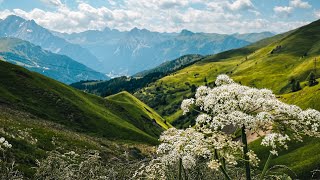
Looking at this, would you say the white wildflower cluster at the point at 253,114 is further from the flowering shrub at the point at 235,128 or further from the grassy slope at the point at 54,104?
the grassy slope at the point at 54,104

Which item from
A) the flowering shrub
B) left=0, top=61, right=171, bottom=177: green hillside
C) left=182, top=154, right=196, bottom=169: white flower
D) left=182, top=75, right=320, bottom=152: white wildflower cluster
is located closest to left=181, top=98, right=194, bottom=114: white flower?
left=182, top=75, right=320, bottom=152: white wildflower cluster

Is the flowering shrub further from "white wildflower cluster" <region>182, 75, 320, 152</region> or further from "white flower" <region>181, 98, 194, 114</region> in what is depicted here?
"white flower" <region>181, 98, 194, 114</region>

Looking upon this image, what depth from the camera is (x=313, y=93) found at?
129 meters

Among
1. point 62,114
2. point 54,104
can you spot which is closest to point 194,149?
point 62,114

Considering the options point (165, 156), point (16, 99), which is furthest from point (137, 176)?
point (16, 99)

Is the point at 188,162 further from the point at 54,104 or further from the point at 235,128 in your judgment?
the point at 54,104

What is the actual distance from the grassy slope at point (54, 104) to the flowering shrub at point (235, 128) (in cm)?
7326

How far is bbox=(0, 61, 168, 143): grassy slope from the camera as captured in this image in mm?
84375

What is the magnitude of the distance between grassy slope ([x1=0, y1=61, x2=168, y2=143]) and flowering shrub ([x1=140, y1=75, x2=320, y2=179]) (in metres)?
73.3

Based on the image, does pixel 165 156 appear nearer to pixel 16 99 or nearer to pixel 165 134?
pixel 165 134

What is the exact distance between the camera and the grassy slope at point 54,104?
84.4 metres

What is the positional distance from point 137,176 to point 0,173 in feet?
13.2

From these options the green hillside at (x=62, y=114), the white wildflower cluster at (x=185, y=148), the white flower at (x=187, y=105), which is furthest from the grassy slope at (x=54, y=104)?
the white wildflower cluster at (x=185, y=148)

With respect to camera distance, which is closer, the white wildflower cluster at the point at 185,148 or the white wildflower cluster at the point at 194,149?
the white wildflower cluster at the point at 194,149
